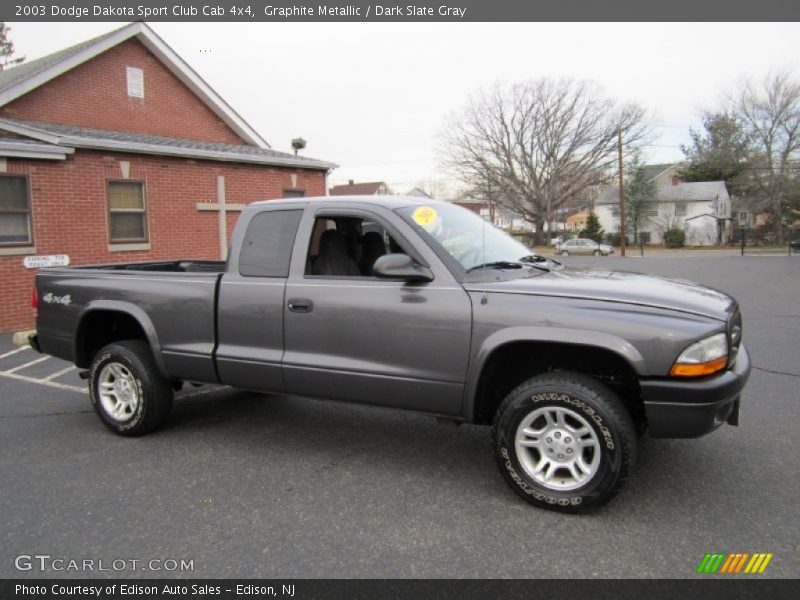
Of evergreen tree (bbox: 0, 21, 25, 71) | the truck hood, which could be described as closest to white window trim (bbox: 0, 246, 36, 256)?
the truck hood

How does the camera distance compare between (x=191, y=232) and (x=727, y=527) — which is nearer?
(x=727, y=527)

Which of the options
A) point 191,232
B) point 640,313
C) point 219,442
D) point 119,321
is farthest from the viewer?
point 191,232

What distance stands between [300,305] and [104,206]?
30.7 ft

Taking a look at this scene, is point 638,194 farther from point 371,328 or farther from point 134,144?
point 371,328

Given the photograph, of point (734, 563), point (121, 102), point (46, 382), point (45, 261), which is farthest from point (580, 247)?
point (734, 563)

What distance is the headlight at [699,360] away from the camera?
3.04 m

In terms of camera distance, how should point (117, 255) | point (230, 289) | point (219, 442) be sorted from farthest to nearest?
point (117, 255) → point (219, 442) → point (230, 289)

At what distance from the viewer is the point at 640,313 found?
315cm

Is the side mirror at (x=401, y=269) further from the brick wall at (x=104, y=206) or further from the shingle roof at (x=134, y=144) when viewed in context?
the shingle roof at (x=134, y=144)

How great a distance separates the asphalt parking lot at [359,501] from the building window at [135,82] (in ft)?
39.7

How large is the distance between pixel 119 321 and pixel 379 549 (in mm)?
3296

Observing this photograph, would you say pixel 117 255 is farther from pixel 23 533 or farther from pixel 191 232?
pixel 23 533

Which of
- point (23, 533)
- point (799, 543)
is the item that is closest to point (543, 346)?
point (799, 543)

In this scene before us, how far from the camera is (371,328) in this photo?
3.74 meters
